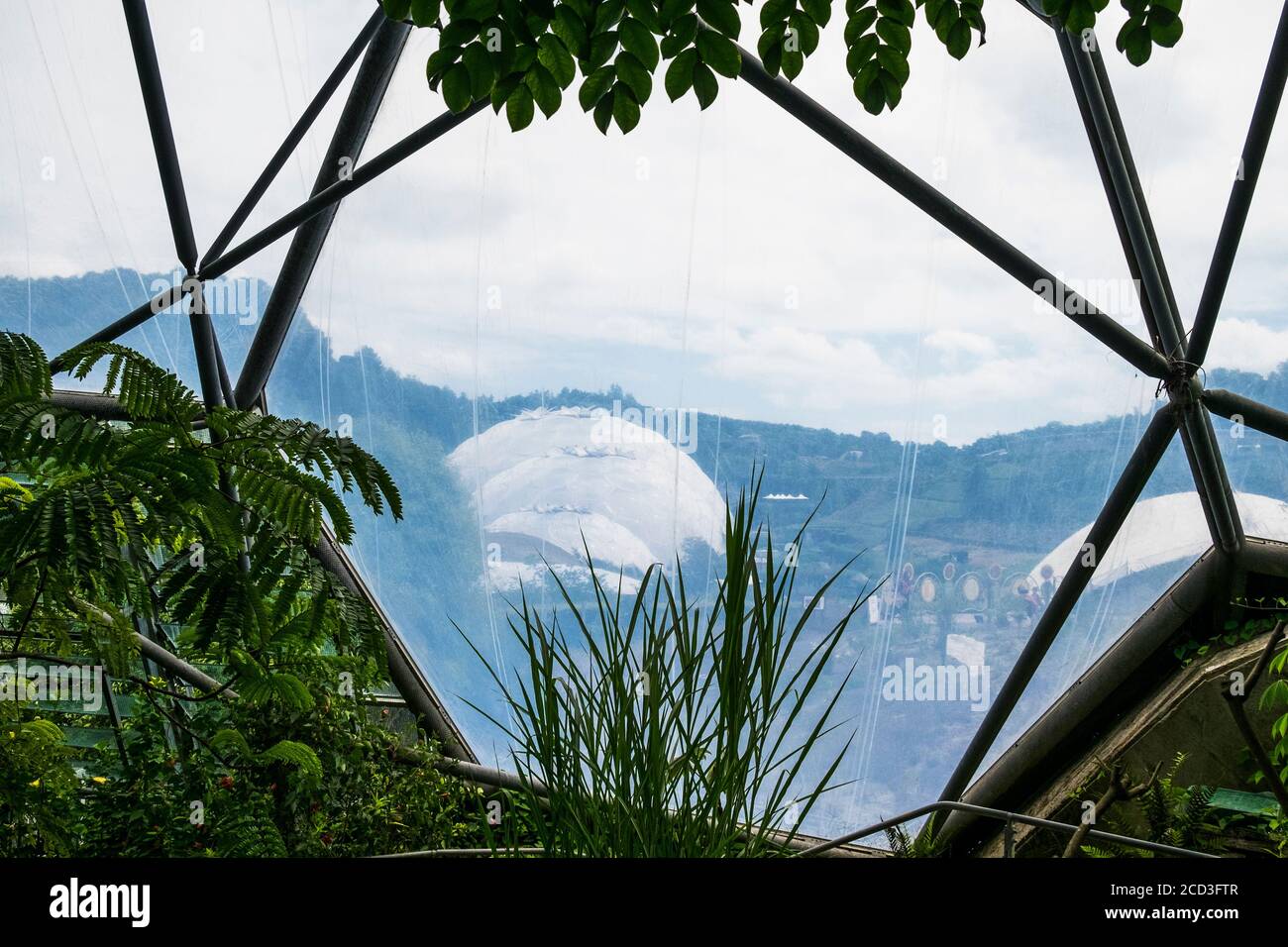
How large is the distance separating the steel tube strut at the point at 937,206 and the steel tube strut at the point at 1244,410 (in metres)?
0.53

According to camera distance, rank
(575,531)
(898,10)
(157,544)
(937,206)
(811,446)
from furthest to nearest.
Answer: (575,531) < (811,446) < (937,206) < (157,544) < (898,10)

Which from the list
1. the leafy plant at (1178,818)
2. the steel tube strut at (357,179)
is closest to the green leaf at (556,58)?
the steel tube strut at (357,179)

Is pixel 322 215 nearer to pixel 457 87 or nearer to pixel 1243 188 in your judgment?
pixel 457 87

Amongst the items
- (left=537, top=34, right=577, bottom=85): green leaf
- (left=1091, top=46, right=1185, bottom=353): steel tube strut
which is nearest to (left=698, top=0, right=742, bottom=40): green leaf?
(left=537, top=34, right=577, bottom=85): green leaf

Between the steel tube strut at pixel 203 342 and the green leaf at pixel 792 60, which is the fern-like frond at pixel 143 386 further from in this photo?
the steel tube strut at pixel 203 342

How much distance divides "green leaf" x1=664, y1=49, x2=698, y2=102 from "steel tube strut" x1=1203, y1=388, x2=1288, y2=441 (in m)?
4.14

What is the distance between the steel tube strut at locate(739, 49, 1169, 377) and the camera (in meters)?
4.52

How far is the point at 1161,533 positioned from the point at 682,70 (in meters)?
5.32

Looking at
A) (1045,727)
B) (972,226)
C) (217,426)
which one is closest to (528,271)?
(972,226)

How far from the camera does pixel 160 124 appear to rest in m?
4.98

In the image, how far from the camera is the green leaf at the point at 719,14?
64.9 inches

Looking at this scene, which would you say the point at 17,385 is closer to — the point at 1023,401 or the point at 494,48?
the point at 494,48

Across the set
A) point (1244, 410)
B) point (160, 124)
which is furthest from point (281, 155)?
point (1244, 410)
